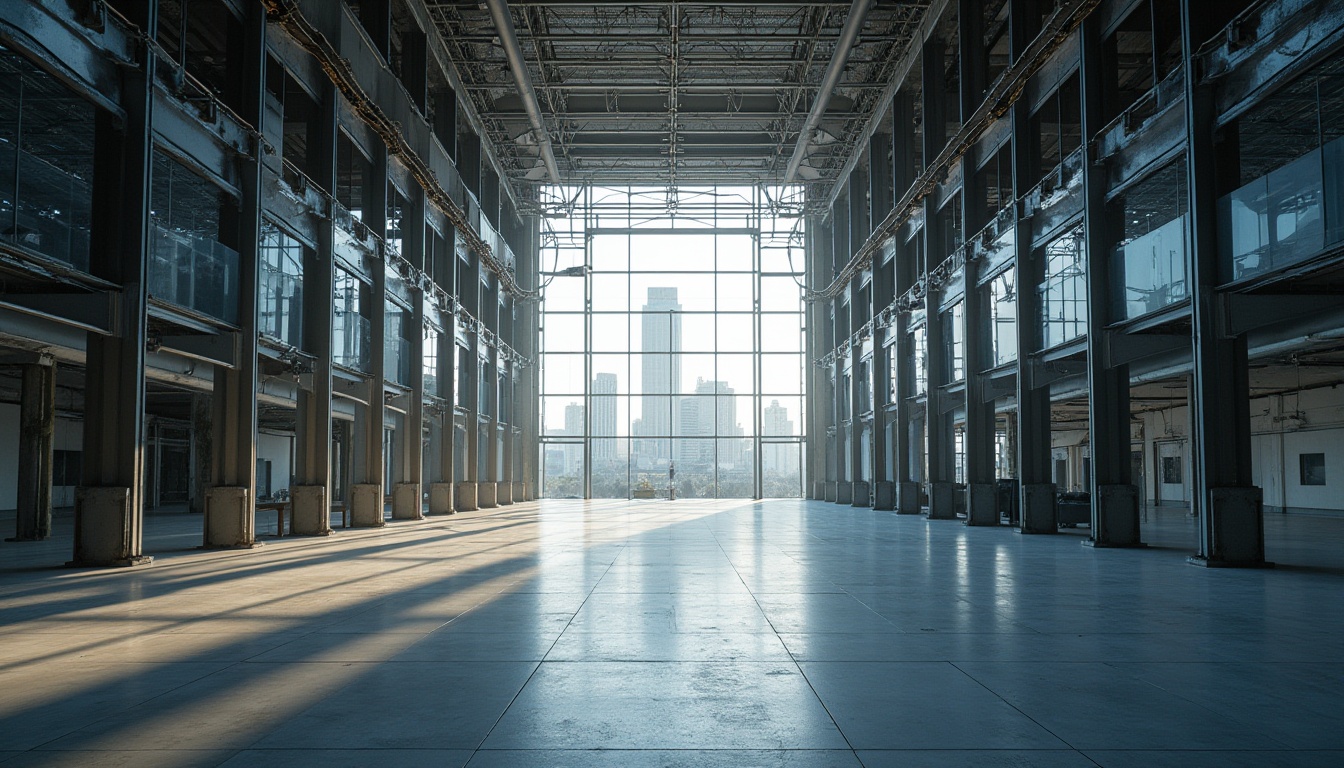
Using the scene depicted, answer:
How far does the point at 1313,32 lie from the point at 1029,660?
39.7ft

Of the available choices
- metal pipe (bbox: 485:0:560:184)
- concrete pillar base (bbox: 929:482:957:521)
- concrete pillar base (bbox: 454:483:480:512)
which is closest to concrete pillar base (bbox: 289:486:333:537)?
metal pipe (bbox: 485:0:560:184)

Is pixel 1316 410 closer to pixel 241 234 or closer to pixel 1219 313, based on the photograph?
pixel 1219 313

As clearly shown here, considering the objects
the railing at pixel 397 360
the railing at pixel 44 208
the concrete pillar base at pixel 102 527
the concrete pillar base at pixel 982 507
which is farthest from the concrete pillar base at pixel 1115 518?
the railing at pixel 397 360

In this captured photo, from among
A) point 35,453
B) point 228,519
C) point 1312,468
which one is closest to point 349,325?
point 35,453

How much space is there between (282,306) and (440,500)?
16.3 metres

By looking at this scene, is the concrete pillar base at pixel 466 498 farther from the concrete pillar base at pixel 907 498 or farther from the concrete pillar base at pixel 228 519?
the concrete pillar base at pixel 228 519

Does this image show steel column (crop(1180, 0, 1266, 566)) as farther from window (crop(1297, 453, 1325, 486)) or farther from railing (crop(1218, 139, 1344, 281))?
window (crop(1297, 453, 1325, 486))

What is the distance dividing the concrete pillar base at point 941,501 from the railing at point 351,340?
65.8 feet

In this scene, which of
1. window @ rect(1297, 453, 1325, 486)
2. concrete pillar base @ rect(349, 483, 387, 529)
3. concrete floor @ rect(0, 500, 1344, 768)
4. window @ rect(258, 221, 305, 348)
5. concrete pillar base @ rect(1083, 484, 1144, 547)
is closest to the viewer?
concrete floor @ rect(0, 500, 1344, 768)

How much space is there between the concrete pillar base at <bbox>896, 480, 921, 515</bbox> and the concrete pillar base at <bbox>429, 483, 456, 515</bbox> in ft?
60.0

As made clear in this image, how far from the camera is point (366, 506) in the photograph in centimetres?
2892

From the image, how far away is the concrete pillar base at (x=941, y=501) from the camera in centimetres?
3364

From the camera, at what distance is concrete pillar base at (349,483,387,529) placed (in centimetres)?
2884

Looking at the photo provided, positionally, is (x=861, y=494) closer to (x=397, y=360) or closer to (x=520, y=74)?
(x=397, y=360)
